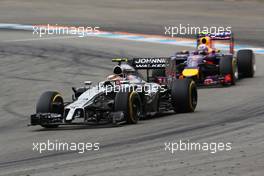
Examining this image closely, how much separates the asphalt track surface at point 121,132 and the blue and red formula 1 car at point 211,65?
0.43m

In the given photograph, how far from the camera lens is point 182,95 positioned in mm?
17750

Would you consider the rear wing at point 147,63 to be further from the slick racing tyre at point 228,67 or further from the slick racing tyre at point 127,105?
the slick racing tyre at point 228,67

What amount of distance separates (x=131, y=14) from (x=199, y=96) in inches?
727

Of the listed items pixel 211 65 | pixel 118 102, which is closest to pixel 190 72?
pixel 211 65

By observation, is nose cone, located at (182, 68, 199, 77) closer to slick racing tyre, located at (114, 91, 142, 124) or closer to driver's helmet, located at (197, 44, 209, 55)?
driver's helmet, located at (197, 44, 209, 55)

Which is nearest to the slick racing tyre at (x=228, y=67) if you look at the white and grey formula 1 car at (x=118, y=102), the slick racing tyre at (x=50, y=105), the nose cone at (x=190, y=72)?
the nose cone at (x=190, y=72)

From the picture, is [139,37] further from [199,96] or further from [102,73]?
[199,96]

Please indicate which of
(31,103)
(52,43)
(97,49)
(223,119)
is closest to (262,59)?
(97,49)

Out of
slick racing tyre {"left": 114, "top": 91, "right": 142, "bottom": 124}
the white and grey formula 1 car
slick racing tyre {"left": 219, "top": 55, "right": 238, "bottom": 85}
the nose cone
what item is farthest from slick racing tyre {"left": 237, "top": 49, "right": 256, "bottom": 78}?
slick racing tyre {"left": 114, "top": 91, "right": 142, "bottom": 124}

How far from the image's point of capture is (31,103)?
67.7 feet

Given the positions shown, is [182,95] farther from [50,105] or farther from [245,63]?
[245,63]

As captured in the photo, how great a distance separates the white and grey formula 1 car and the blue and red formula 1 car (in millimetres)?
4539

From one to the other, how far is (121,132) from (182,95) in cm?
257

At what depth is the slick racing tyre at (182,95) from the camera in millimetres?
17750
